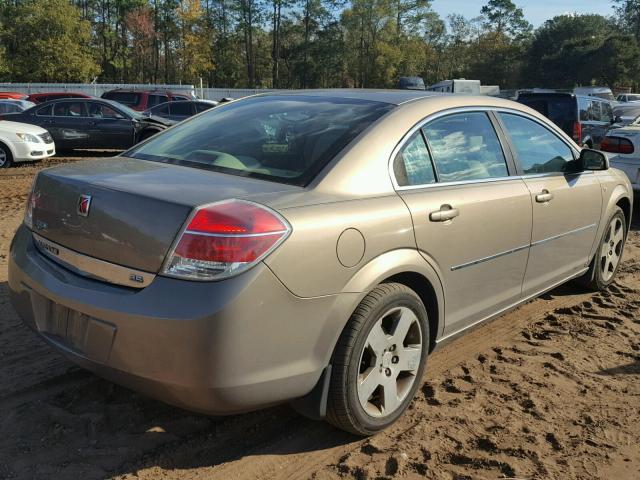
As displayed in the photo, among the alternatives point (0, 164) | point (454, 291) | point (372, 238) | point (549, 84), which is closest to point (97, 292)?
point (372, 238)

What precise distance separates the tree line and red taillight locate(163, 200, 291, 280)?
55670 mm

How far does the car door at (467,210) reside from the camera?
3.11 meters

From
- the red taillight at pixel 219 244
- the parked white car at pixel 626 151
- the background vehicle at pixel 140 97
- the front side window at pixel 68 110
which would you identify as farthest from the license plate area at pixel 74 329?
the background vehicle at pixel 140 97

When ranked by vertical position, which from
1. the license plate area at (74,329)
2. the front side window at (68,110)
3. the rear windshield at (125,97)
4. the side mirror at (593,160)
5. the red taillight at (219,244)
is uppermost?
the rear windshield at (125,97)

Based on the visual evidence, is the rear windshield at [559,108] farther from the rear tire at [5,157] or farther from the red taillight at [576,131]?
the rear tire at [5,157]

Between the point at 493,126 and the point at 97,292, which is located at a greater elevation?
the point at 493,126

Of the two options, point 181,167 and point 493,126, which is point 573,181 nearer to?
point 493,126

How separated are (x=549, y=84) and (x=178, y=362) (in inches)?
3029

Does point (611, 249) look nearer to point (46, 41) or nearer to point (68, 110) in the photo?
point (68, 110)

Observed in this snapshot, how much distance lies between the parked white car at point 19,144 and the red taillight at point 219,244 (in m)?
11.0

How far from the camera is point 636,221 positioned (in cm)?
890

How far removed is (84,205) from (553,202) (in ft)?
9.69

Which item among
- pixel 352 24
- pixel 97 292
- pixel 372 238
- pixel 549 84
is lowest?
pixel 97 292

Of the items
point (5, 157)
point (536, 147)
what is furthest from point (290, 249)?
point (5, 157)
